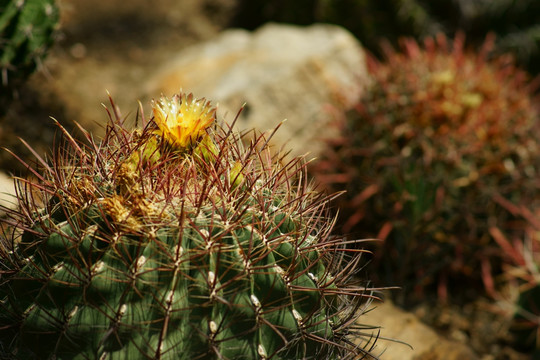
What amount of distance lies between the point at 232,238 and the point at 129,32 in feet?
15.1

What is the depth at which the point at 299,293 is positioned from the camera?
4.21ft

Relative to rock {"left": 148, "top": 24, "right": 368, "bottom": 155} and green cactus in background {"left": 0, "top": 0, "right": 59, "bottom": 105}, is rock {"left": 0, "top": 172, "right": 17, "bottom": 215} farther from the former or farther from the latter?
rock {"left": 148, "top": 24, "right": 368, "bottom": 155}

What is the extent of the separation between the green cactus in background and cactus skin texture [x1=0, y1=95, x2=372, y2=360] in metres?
1.49

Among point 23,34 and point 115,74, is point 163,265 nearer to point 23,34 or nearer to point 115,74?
point 23,34

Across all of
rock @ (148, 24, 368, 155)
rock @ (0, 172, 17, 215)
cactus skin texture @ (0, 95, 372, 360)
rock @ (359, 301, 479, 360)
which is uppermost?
rock @ (148, 24, 368, 155)

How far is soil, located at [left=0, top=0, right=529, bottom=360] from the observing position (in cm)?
296

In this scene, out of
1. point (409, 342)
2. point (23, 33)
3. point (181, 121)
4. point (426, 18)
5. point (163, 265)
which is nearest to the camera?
point (163, 265)

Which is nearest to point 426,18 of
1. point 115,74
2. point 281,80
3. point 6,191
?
point 281,80

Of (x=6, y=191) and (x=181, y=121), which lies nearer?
(x=181, y=121)

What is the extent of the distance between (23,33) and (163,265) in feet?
6.41

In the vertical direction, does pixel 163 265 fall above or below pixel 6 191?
below

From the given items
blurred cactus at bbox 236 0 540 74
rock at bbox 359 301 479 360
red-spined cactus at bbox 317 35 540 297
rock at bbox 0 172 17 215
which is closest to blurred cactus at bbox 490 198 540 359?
red-spined cactus at bbox 317 35 540 297

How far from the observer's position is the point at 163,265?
3.72 ft

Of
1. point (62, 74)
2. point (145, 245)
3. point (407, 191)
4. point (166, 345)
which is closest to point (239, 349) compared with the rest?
point (166, 345)
